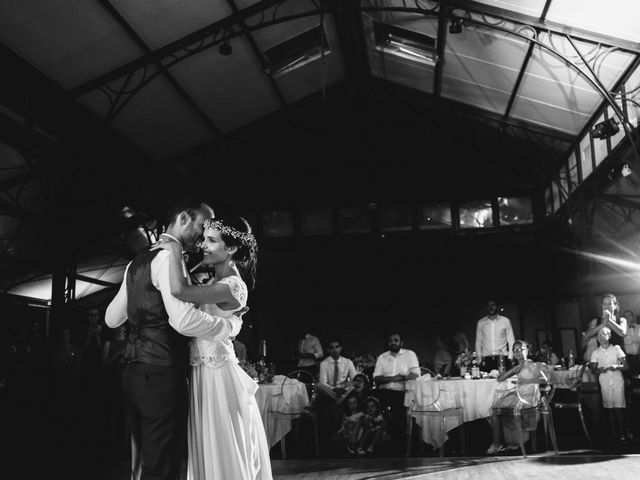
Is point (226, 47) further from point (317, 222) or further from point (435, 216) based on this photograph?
point (435, 216)

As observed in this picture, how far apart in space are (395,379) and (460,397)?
3.23ft

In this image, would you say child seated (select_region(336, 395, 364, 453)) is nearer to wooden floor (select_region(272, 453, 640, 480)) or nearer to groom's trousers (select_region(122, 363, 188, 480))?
wooden floor (select_region(272, 453, 640, 480))

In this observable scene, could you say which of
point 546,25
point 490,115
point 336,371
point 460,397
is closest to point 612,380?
point 460,397

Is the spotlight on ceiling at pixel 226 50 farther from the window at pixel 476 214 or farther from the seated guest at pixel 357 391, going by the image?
the window at pixel 476 214

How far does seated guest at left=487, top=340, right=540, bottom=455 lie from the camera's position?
6156 millimetres

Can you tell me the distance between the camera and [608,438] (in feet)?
24.2

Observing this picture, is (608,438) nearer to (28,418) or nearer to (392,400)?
(392,400)

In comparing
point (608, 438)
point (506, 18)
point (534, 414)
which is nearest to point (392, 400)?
point (534, 414)

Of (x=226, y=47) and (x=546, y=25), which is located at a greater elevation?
(x=226, y=47)

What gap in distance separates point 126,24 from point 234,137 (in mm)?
4852

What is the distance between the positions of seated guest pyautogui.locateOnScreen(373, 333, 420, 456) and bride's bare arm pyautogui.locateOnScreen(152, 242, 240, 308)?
5064 mm

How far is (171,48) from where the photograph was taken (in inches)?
341

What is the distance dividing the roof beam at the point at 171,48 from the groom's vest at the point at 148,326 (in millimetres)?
6741

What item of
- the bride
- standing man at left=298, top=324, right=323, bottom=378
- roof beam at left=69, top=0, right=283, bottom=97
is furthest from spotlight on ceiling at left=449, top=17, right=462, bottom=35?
the bride
